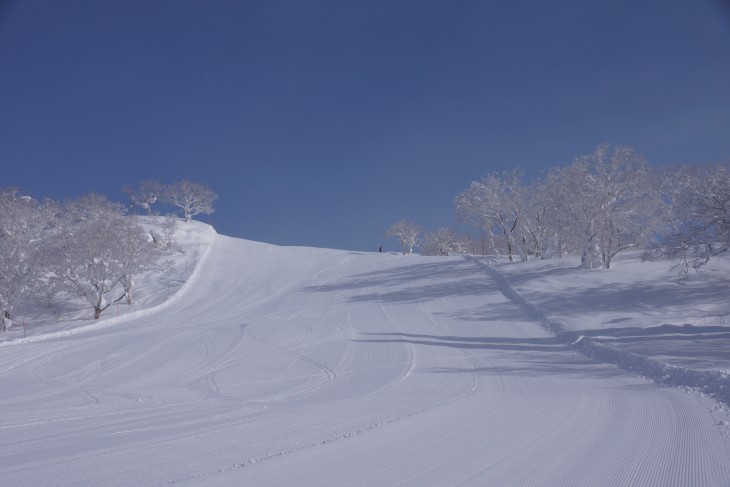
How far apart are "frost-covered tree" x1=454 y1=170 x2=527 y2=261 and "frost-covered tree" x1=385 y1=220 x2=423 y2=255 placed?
38.2 meters

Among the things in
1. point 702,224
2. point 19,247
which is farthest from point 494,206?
point 19,247

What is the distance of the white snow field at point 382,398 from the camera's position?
4812 millimetres

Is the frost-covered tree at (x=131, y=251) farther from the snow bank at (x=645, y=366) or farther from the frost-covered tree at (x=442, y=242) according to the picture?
the frost-covered tree at (x=442, y=242)

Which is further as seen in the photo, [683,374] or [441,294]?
[441,294]

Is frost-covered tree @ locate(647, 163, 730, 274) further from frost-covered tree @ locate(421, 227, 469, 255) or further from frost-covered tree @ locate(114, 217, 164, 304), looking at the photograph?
frost-covered tree @ locate(421, 227, 469, 255)

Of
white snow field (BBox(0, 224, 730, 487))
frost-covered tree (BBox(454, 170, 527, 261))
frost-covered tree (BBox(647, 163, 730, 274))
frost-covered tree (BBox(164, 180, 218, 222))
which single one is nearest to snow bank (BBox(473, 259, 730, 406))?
white snow field (BBox(0, 224, 730, 487))

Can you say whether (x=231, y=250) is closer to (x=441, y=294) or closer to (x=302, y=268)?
(x=302, y=268)

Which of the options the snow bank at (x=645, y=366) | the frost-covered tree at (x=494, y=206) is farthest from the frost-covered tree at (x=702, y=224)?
the frost-covered tree at (x=494, y=206)

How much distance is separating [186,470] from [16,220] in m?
36.0

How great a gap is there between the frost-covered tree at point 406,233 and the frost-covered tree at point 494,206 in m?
38.2

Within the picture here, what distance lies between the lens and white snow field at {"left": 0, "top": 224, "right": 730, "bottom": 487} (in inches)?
189

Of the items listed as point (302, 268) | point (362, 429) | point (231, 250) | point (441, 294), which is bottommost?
point (362, 429)

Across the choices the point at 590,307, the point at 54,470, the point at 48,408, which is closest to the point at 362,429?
the point at 54,470

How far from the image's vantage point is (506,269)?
3175 centimetres
